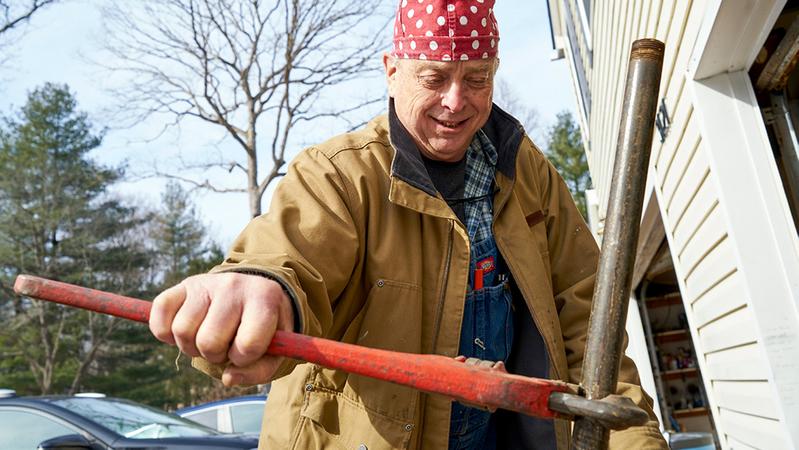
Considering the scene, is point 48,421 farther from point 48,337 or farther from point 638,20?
point 48,337

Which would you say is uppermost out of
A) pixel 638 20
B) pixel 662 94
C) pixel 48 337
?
pixel 48 337

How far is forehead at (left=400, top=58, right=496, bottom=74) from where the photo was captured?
6.09 feet

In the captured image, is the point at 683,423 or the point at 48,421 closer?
the point at 48,421

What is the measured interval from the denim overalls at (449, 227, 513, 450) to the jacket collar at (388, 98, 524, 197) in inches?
9.8

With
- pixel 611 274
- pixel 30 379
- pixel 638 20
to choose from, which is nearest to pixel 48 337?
pixel 30 379

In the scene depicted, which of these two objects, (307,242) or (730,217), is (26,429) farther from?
(730,217)

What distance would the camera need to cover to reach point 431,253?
1.82 m

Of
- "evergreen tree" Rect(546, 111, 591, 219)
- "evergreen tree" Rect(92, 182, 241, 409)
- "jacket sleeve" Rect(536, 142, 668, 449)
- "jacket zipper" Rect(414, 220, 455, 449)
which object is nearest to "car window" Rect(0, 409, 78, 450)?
"jacket zipper" Rect(414, 220, 455, 449)

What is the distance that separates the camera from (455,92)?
1876 mm

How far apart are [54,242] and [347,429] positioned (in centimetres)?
3093

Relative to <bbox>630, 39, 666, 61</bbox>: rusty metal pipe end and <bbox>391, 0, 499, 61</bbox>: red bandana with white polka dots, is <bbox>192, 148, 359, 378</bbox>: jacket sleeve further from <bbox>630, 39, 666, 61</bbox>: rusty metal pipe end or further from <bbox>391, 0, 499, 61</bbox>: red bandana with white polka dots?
<bbox>630, 39, 666, 61</bbox>: rusty metal pipe end

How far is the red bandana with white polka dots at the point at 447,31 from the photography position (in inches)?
72.4

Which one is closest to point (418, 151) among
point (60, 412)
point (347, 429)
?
point (347, 429)

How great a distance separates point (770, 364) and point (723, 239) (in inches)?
26.1
